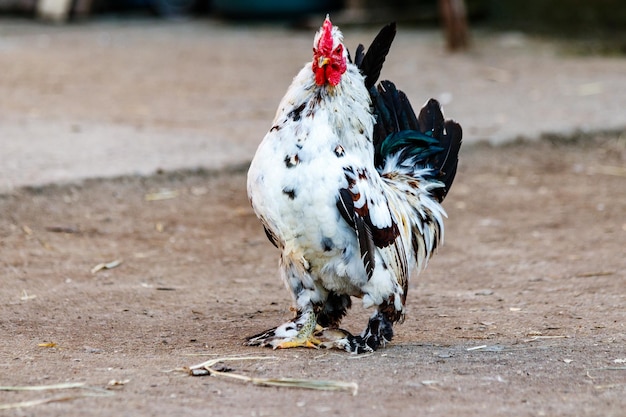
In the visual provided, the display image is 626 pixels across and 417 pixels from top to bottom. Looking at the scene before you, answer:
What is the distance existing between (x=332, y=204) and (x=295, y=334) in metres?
0.66

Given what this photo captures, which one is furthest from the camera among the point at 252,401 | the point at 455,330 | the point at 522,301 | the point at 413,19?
the point at 413,19

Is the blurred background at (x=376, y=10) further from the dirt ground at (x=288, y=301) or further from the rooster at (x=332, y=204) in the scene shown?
the rooster at (x=332, y=204)

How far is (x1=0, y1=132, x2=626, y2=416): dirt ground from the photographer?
3635 mm

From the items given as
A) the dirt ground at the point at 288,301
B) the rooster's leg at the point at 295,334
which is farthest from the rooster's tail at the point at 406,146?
the rooster's leg at the point at 295,334

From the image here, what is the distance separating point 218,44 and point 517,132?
5.99m

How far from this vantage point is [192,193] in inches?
284

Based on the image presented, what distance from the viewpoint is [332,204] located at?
408 centimetres

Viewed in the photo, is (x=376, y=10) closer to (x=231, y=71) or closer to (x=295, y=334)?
(x=231, y=71)

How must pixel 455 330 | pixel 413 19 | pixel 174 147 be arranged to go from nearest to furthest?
pixel 455 330, pixel 174 147, pixel 413 19

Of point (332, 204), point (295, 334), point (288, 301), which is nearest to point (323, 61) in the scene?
point (332, 204)

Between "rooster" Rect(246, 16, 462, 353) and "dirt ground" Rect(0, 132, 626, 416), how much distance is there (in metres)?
0.19

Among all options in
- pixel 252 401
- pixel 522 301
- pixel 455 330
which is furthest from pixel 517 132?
pixel 252 401

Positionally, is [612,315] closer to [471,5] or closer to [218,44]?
[218,44]

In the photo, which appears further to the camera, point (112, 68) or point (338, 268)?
point (112, 68)
